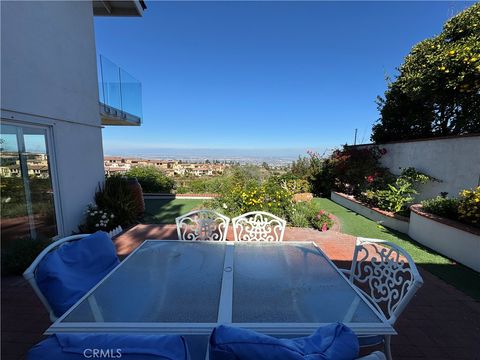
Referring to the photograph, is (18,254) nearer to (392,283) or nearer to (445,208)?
(392,283)

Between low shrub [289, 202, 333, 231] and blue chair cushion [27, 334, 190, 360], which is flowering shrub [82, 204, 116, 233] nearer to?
low shrub [289, 202, 333, 231]

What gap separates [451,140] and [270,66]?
7598 millimetres

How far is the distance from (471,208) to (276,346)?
4696 millimetres

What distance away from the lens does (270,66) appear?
10664 mm

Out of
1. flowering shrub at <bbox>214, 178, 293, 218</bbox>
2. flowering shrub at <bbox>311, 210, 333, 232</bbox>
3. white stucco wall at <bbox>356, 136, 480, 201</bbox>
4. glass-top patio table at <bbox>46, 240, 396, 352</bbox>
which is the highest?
white stucco wall at <bbox>356, 136, 480, 201</bbox>

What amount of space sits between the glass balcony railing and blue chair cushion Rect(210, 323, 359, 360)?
6.53 metres

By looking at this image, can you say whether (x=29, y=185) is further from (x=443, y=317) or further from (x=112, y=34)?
(x=443, y=317)

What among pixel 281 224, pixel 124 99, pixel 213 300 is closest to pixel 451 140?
pixel 281 224

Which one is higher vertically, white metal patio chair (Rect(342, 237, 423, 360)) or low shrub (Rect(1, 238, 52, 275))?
white metal patio chair (Rect(342, 237, 423, 360))

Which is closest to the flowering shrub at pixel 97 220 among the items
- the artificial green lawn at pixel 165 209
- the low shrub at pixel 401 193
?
the artificial green lawn at pixel 165 209

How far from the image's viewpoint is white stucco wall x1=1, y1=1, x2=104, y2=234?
129 inches

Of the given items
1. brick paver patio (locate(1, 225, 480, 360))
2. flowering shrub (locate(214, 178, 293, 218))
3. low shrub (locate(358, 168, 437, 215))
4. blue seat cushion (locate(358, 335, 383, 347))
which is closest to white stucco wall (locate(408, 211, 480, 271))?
brick paver patio (locate(1, 225, 480, 360))

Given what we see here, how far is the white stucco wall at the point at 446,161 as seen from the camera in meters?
4.78

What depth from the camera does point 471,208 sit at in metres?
3.76
